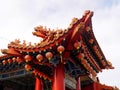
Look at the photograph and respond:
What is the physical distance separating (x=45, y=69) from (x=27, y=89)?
5.71 metres

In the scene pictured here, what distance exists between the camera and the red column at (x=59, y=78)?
8.62 meters

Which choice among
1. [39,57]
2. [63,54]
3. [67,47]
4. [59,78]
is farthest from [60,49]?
[59,78]

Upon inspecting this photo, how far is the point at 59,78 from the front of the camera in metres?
8.76

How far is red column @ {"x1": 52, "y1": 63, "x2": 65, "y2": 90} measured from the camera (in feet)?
28.3

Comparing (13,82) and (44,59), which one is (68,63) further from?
(13,82)

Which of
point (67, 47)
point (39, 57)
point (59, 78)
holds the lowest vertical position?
point (59, 78)

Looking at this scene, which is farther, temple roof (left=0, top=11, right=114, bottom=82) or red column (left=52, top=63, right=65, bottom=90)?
red column (left=52, top=63, right=65, bottom=90)

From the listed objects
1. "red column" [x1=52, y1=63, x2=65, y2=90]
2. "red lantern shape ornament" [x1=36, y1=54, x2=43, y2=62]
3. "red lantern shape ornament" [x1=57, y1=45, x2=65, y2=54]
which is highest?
"red lantern shape ornament" [x1=57, y1=45, x2=65, y2=54]

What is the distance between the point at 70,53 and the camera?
28.6 ft

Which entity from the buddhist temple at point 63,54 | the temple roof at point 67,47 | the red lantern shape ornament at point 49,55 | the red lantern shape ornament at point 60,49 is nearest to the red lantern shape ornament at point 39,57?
the buddhist temple at point 63,54

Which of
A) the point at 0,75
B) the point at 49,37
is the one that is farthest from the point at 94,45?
the point at 0,75

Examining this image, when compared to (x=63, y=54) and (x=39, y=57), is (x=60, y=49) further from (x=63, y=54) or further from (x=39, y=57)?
(x=39, y=57)

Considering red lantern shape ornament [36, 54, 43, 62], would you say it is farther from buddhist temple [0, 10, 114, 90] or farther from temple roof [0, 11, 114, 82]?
temple roof [0, 11, 114, 82]

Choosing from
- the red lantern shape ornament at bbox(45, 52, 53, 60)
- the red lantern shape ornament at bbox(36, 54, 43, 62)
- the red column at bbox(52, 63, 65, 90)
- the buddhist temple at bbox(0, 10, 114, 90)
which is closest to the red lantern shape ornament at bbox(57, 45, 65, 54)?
the buddhist temple at bbox(0, 10, 114, 90)
